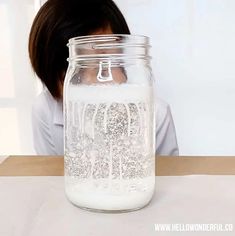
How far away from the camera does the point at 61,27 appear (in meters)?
0.67

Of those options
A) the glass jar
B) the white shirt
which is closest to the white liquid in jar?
the glass jar

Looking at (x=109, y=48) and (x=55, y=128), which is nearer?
(x=109, y=48)

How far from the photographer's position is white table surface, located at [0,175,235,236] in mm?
294

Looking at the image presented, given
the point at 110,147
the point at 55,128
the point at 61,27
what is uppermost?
the point at 61,27

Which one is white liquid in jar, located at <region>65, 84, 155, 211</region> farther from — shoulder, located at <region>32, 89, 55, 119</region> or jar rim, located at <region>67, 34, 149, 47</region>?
shoulder, located at <region>32, 89, 55, 119</region>

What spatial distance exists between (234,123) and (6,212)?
1129 mm

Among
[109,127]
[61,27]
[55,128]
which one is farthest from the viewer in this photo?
[55,128]

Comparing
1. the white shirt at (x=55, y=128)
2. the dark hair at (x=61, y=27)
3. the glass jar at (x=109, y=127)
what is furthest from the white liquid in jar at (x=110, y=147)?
the white shirt at (x=55, y=128)

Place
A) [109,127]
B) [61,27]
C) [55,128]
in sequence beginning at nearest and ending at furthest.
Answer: [109,127]
[61,27]
[55,128]

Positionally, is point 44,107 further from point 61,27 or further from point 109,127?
point 109,127

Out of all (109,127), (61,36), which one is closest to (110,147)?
(109,127)

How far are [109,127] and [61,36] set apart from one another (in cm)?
41

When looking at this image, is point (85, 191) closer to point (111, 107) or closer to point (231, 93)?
point (111, 107)

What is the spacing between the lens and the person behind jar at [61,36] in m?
0.67
